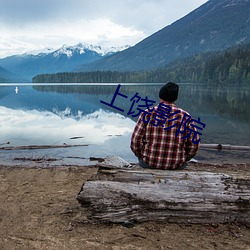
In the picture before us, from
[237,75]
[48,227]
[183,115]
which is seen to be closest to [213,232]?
[183,115]

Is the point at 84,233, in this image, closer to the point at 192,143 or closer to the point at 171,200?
the point at 171,200

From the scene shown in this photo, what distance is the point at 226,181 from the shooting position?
18.3 feet

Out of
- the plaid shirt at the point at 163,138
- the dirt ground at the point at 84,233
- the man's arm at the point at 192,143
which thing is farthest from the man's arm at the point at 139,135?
the dirt ground at the point at 84,233

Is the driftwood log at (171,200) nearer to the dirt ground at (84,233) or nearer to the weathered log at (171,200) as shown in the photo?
the weathered log at (171,200)

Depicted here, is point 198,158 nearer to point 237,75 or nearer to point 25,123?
point 25,123

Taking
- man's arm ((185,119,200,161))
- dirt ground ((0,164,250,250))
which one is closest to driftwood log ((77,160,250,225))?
dirt ground ((0,164,250,250))

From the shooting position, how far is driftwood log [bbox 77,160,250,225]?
5.46 metres

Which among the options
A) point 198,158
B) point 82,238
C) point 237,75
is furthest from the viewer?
point 237,75

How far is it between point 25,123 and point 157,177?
77.9 ft

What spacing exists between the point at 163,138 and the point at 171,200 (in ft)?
3.64

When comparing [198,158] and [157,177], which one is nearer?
[157,177]

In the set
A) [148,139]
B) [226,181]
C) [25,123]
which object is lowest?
[25,123]

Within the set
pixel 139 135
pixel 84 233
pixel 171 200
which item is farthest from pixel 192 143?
pixel 84 233

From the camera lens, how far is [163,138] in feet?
18.7
